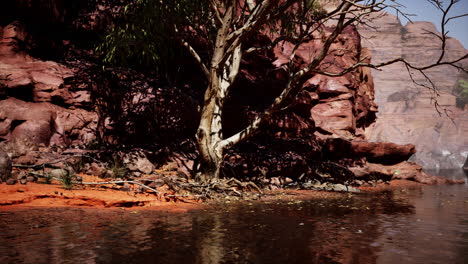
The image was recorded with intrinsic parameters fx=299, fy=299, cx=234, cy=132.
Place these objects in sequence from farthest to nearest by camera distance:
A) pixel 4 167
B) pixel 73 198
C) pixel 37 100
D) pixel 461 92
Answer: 1. pixel 461 92
2. pixel 37 100
3. pixel 4 167
4. pixel 73 198

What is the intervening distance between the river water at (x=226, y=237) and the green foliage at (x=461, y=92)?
7368cm

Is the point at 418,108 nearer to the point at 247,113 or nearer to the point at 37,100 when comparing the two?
the point at 247,113

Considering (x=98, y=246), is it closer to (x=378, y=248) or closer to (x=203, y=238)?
(x=203, y=238)

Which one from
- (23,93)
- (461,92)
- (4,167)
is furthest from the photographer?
(461,92)

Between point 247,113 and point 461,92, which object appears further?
point 461,92

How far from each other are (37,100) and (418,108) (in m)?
71.3

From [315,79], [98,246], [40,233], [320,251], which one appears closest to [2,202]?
[40,233]

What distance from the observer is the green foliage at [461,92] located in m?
64.1

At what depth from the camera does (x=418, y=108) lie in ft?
210

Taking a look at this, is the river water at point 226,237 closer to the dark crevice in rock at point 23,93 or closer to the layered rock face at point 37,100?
the layered rock face at point 37,100

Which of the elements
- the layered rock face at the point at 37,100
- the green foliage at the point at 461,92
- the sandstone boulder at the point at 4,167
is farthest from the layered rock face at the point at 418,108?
the sandstone boulder at the point at 4,167

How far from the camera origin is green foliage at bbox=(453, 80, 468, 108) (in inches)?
2523

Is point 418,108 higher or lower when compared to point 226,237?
higher

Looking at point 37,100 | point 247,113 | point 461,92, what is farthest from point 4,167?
point 461,92
